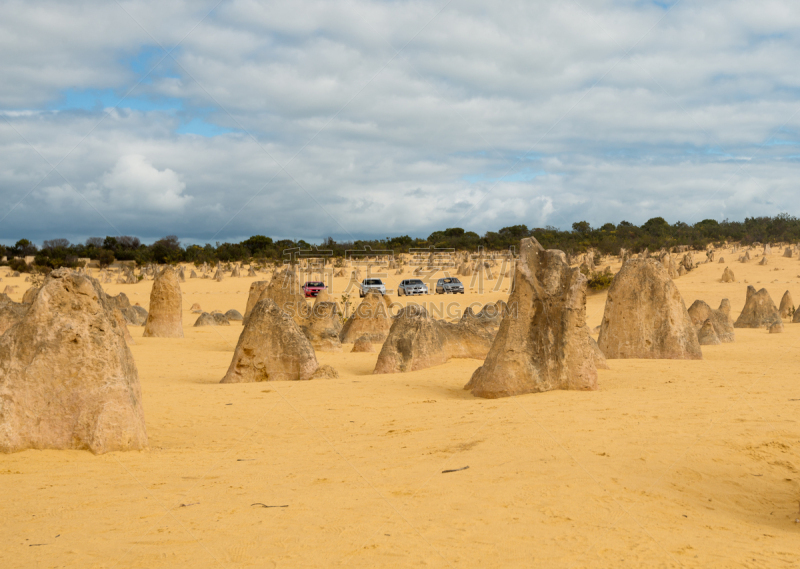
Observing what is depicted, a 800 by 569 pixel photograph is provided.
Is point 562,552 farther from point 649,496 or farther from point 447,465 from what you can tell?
point 447,465

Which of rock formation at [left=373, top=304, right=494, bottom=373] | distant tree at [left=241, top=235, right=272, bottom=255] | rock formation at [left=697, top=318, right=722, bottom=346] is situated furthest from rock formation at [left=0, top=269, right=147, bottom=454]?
distant tree at [left=241, top=235, right=272, bottom=255]

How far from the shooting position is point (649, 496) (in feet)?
12.9

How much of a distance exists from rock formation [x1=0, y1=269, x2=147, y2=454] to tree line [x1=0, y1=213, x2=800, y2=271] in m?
37.1

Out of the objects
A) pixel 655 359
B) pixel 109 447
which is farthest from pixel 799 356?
pixel 109 447

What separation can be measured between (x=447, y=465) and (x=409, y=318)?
5.67 meters

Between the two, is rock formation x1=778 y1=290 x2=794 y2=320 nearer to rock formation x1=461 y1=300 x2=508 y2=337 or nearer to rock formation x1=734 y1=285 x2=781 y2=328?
rock formation x1=734 y1=285 x2=781 y2=328

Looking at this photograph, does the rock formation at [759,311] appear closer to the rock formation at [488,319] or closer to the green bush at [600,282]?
the rock formation at [488,319]

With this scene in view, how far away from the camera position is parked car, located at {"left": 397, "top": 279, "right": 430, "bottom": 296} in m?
30.5

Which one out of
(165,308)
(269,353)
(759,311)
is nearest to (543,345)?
(269,353)

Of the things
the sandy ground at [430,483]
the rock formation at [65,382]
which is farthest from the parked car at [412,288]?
the rock formation at [65,382]

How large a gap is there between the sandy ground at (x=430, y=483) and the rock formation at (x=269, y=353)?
1166 mm

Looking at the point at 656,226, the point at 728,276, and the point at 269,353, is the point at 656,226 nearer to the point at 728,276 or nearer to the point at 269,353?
the point at 728,276

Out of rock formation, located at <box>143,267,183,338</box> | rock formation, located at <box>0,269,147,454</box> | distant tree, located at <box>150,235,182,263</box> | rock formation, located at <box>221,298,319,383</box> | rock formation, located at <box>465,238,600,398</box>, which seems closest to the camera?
rock formation, located at <box>0,269,147,454</box>

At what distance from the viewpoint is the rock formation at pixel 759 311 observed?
1703 cm
